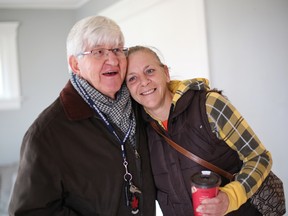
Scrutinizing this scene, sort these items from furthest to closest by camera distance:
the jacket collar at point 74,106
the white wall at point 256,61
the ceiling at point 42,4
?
the ceiling at point 42,4 → the white wall at point 256,61 → the jacket collar at point 74,106

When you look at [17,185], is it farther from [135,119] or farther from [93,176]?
[135,119]

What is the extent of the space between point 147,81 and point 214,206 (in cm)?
53

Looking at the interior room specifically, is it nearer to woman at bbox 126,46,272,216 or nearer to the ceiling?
woman at bbox 126,46,272,216

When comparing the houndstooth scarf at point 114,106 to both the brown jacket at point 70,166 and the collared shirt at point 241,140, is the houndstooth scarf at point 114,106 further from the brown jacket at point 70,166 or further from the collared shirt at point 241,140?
the collared shirt at point 241,140

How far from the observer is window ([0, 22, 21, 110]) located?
12.1 ft

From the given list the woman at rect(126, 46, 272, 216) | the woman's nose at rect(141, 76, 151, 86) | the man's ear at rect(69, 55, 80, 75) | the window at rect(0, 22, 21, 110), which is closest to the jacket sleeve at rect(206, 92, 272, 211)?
the woman at rect(126, 46, 272, 216)

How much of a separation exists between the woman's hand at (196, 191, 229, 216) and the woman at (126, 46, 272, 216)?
0.5 inches

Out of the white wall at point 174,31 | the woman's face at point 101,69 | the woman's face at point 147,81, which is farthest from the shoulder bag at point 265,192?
the white wall at point 174,31

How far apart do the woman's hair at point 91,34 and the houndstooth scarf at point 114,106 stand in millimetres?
125

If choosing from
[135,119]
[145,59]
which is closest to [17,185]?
[135,119]

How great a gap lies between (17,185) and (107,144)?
32cm

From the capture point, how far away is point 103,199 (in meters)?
0.99

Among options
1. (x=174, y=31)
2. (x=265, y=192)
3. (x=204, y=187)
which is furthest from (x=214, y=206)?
(x=174, y=31)

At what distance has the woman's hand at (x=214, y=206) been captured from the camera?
0.87 meters
